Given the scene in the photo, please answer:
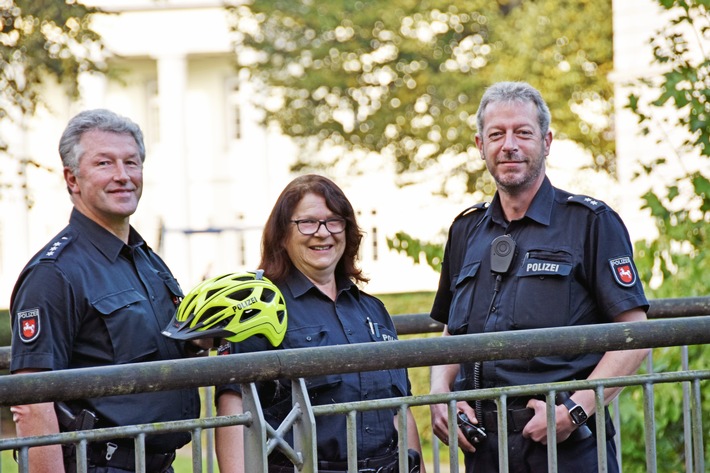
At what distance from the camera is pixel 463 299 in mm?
4238

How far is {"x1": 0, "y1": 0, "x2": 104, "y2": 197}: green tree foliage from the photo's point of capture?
9734mm

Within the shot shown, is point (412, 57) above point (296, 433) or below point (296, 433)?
above

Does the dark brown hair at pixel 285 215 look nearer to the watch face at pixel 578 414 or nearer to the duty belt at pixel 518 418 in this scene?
the duty belt at pixel 518 418

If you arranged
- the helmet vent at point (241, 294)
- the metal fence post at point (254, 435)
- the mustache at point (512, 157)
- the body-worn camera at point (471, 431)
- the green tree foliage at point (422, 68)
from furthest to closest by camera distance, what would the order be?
the green tree foliage at point (422, 68) → the mustache at point (512, 157) → the body-worn camera at point (471, 431) → the helmet vent at point (241, 294) → the metal fence post at point (254, 435)

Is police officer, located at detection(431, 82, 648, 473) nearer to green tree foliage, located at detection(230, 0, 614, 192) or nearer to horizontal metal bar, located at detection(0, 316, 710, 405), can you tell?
horizontal metal bar, located at detection(0, 316, 710, 405)

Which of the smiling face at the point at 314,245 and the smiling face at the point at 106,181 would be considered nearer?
the smiling face at the point at 106,181

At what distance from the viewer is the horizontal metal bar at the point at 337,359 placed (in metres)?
2.85

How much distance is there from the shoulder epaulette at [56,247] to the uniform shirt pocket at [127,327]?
0.67 ft

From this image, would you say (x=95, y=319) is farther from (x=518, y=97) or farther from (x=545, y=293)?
(x=518, y=97)

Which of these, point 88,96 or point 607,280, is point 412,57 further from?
point 607,280

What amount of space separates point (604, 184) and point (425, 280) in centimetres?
948

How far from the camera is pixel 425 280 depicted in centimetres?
3259

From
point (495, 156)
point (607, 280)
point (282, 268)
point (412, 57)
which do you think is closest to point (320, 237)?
point (282, 268)

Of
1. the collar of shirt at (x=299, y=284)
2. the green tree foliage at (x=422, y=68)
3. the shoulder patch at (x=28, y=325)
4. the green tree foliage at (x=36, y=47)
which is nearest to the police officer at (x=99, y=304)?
the shoulder patch at (x=28, y=325)
